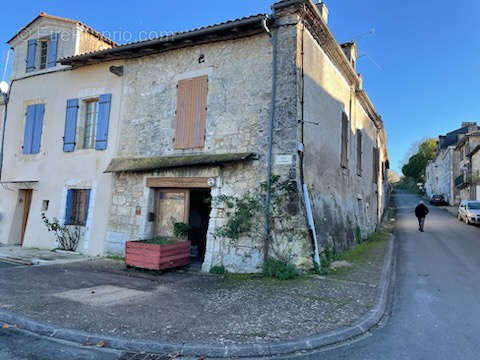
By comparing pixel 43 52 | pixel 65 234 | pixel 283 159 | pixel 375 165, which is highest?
pixel 43 52

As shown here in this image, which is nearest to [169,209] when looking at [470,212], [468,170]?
[470,212]

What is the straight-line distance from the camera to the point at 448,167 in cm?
3869

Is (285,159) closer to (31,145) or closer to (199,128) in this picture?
(199,128)

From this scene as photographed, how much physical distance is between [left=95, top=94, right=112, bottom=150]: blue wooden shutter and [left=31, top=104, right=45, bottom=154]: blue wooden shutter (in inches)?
104

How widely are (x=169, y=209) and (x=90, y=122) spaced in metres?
4.28

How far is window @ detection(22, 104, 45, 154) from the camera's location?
11.1 m

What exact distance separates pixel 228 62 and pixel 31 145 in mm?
7576

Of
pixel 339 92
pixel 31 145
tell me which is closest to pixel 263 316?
pixel 339 92

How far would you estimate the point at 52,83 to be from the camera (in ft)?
36.8

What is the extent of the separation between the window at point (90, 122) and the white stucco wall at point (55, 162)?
0.30 meters

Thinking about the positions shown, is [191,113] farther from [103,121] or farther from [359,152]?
[359,152]

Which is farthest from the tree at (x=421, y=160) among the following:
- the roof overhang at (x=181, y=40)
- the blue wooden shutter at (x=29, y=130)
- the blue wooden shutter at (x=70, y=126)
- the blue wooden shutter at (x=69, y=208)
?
the blue wooden shutter at (x=29, y=130)

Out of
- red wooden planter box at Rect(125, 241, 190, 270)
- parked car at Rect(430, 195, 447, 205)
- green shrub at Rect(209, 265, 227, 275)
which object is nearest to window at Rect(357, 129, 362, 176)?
green shrub at Rect(209, 265, 227, 275)

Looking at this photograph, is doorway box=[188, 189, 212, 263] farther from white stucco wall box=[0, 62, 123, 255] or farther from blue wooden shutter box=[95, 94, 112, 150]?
blue wooden shutter box=[95, 94, 112, 150]
